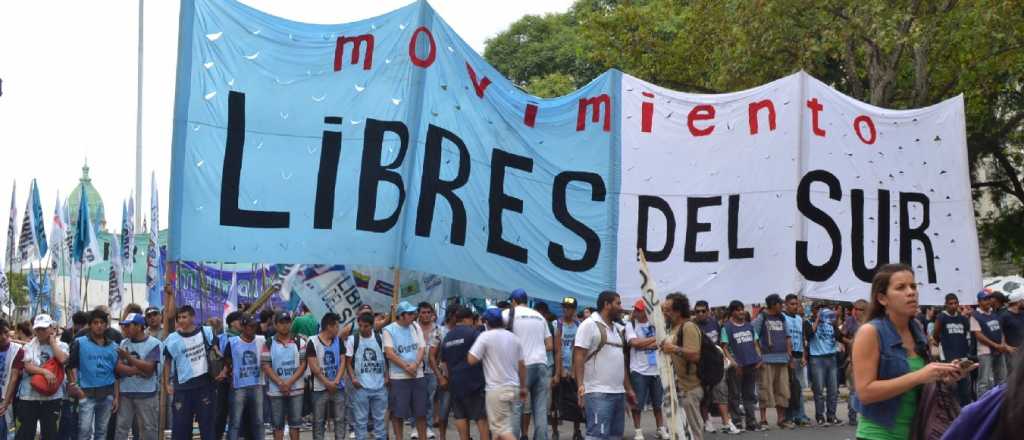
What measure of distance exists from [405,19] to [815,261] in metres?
4.76

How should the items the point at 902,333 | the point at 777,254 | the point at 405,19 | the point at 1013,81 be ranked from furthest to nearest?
the point at 1013,81, the point at 405,19, the point at 777,254, the point at 902,333

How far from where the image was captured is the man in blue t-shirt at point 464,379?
13195 millimetres

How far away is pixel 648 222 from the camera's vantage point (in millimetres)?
12977

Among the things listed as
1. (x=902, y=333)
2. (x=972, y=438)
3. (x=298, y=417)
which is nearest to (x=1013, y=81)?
(x=298, y=417)

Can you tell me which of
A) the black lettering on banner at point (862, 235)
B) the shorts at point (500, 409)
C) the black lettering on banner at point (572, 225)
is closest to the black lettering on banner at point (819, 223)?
the black lettering on banner at point (862, 235)

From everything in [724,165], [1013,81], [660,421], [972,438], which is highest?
[1013,81]

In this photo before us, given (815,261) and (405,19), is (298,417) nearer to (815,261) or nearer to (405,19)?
(405,19)

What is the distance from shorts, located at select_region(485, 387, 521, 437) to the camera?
12523 mm

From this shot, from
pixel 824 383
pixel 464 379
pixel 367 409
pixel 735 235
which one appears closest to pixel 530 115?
pixel 735 235

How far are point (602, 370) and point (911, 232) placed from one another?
11.3 feet

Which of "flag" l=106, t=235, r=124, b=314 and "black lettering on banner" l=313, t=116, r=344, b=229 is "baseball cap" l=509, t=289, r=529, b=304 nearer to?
"black lettering on banner" l=313, t=116, r=344, b=229

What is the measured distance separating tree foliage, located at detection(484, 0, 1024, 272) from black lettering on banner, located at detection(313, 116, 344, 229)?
1434 centimetres

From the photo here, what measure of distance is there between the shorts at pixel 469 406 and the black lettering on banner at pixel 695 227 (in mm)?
2483

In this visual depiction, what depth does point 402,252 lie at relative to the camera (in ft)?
43.6
